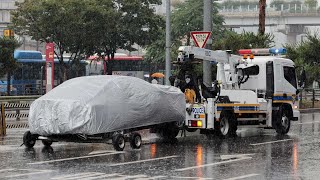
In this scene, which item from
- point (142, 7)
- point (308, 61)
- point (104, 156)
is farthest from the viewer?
point (142, 7)

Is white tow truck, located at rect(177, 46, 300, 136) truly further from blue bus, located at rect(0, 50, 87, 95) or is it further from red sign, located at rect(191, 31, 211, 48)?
blue bus, located at rect(0, 50, 87, 95)

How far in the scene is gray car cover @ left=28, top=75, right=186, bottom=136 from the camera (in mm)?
17625

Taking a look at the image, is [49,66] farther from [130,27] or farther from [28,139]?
[130,27]

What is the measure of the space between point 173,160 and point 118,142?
205 cm

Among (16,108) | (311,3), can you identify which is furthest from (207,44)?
(311,3)

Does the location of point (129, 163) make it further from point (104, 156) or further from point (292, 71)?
point (292, 71)

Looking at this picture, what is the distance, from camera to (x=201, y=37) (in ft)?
82.9

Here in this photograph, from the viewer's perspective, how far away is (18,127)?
2803 cm

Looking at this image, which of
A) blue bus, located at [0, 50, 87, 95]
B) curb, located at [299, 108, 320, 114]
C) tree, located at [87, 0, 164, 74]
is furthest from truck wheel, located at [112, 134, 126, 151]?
tree, located at [87, 0, 164, 74]

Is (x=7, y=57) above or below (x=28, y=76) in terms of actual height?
above

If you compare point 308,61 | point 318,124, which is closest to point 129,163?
point 318,124

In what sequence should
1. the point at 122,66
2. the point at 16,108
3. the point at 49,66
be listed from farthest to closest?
1. the point at 122,66
2. the point at 16,108
3. the point at 49,66

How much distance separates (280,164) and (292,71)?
32.9 feet

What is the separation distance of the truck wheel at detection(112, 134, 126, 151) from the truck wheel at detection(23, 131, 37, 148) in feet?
7.89
